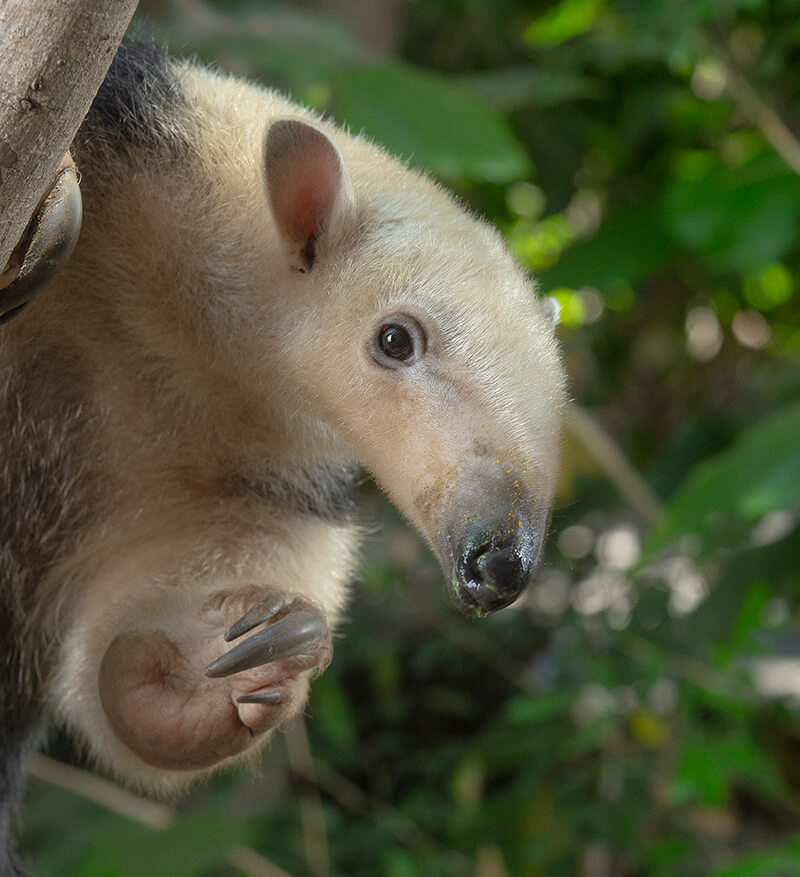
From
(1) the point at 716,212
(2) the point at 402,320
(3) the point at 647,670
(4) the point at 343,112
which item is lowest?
(3) the point at 647,670

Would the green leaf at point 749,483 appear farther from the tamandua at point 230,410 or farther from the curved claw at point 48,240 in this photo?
the curved claw at point 48,240

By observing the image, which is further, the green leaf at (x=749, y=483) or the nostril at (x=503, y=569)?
the green leaf at (x=749, y=483)

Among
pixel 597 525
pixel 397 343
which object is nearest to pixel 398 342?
pixel 397 343

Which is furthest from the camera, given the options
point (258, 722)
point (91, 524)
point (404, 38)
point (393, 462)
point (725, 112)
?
point (404, 38)

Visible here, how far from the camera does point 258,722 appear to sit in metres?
1.31

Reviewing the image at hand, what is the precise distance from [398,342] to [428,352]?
0.15 feet

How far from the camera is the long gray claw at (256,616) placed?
1.29 meters

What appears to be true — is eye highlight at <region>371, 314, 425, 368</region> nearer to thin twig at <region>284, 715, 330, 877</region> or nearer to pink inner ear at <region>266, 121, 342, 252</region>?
pink inner ear at <region>266, 121, 342, 252</region>

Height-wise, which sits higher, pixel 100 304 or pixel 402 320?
pixel 402 320

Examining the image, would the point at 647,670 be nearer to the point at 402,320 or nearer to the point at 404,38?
the point at 402,320

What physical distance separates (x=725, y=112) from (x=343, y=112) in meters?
1.53

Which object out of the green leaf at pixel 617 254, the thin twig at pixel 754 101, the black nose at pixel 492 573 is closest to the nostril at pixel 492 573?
the black nose at pixel 492 573

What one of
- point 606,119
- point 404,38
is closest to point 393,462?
point 606,119

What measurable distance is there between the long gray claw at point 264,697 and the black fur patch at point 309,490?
0.30 m
